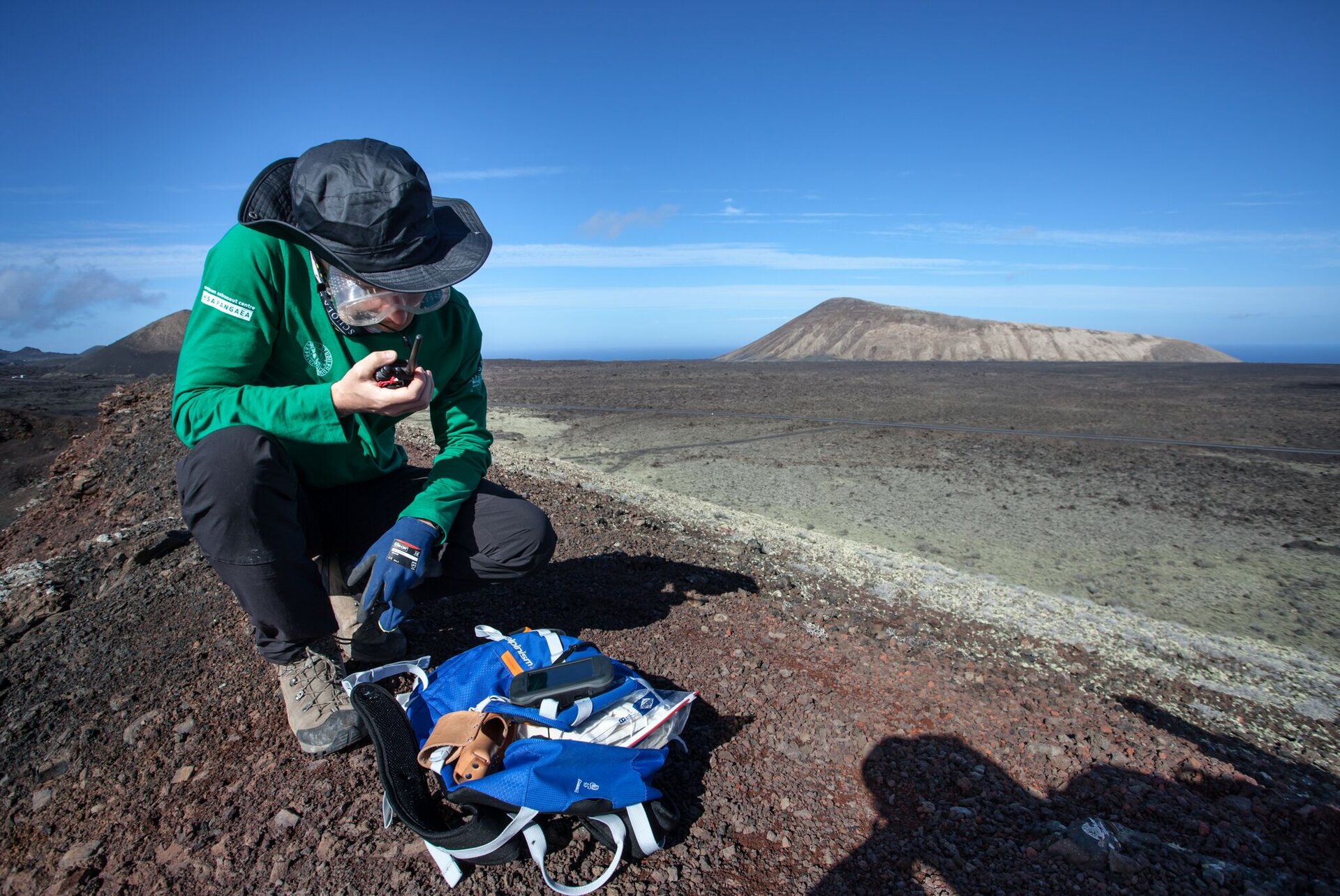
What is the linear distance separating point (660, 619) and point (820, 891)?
4.23 feet

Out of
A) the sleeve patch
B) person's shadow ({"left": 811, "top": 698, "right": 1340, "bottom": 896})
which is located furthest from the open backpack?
the sleeve patch

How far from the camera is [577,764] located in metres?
1.61

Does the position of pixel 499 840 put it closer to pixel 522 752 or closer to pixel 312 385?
pixel 522 752

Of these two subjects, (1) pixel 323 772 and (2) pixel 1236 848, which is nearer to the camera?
(2) pixel 1236 848

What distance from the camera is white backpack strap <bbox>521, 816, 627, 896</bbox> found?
1509 mm

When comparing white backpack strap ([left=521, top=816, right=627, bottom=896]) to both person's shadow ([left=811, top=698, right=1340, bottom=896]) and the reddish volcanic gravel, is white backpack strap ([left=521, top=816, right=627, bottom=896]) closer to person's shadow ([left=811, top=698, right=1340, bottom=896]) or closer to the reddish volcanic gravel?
the reddish volcanic gravel

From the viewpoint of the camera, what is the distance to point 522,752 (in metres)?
1.62

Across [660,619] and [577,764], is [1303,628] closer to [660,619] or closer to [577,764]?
[660,619]

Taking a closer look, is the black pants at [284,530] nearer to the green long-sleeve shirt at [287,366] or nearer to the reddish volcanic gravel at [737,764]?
the green long-sleeve shirt at [287,366]

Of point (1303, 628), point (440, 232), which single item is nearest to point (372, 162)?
point (440, 232)

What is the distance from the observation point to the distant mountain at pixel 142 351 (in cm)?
2180

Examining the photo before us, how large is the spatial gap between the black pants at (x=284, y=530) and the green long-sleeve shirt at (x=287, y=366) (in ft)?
0.25

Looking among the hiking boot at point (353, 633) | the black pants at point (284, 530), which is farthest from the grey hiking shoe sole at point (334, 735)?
the hiking boot at point (353, 633)

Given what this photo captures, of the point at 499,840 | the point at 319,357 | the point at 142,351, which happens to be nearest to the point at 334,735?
the point at 499,840
